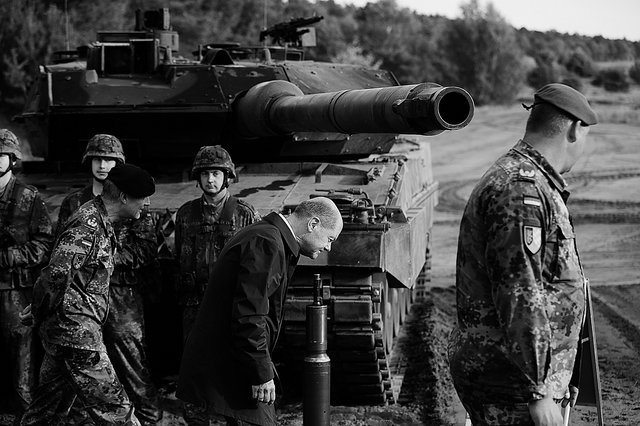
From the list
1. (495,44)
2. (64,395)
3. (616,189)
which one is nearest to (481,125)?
(616,189)

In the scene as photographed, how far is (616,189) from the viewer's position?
26.8m

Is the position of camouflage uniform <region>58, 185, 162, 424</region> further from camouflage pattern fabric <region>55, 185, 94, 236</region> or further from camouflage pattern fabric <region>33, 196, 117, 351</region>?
camouflage pattern fabric <region>33, 196, 117, 351</region>

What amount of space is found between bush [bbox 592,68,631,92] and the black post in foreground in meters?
57.7

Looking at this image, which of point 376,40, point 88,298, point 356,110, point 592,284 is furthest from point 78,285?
point 376,40

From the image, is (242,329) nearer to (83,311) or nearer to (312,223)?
(312,223)

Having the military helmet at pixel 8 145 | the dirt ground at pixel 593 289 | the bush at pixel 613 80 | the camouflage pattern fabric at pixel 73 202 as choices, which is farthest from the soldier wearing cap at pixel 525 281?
the bush at pixel 613 80

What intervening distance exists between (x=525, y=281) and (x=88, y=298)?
2663 millimetres

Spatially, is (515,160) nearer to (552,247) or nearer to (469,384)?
(552,247)

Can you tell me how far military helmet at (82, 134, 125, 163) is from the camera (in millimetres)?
8078

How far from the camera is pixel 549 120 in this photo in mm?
4512

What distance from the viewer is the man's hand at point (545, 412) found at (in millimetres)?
4164

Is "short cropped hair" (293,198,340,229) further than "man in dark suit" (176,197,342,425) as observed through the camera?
Yes

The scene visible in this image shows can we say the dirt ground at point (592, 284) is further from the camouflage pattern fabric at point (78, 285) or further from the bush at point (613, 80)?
the bush at point (613, 80)

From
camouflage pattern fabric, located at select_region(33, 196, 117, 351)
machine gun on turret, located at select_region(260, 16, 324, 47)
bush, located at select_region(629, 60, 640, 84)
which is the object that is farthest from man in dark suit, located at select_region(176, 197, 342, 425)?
bush, located at select_region(629, 60, 640, 84)
